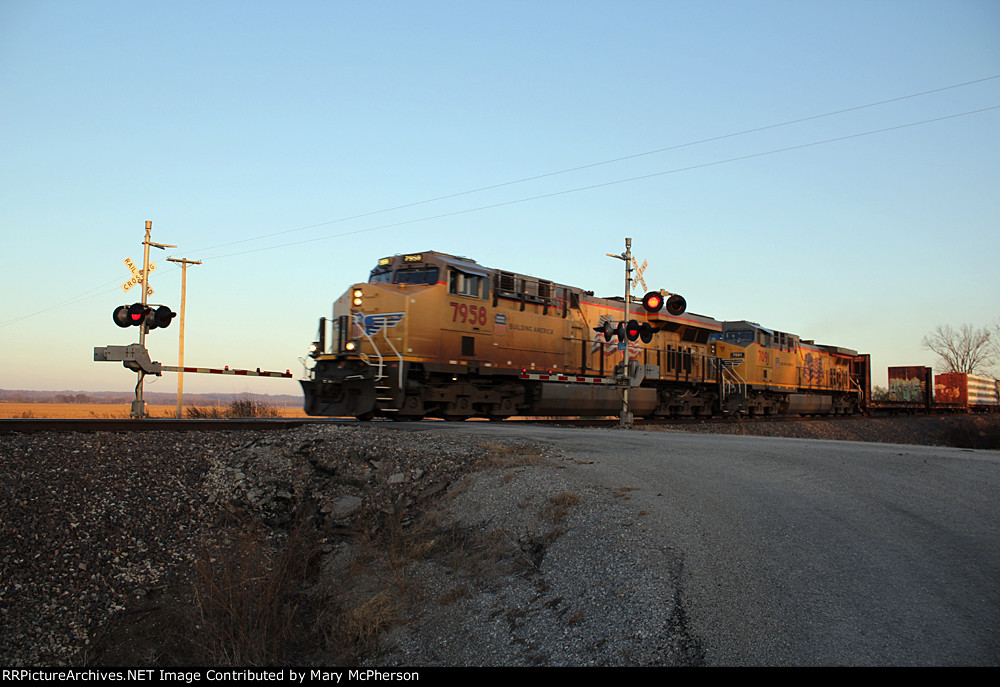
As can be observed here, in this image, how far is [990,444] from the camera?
28.2m

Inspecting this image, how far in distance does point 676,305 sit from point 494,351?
9150mm

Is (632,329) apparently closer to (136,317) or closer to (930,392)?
(136,317)

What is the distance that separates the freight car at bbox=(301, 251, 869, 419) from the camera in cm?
1528

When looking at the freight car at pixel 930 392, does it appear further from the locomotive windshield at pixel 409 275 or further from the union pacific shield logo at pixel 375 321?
the union pacific shield logo at pixel 375 321

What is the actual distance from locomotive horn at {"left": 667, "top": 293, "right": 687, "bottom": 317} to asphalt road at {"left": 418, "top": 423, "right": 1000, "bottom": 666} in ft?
44.3

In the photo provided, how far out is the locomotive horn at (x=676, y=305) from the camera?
23312 mm

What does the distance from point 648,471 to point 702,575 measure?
11.8 ft

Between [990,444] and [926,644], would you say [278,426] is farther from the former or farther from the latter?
[990,444]

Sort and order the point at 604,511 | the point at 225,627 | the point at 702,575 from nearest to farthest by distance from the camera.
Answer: the point at 702,575 → the point at 225,627 → the point at 604,511

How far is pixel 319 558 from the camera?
754 centimetres

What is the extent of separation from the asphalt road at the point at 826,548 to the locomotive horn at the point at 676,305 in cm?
1350

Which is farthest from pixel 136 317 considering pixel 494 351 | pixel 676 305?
pixel 676 305
